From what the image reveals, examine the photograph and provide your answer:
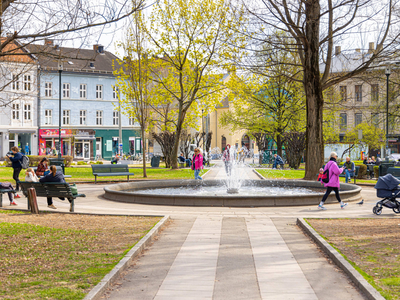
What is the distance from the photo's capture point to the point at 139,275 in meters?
6.54

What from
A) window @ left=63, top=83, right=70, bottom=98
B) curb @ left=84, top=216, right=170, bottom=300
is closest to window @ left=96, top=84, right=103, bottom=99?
window @ left=63, top=83, right=70, bottom=98

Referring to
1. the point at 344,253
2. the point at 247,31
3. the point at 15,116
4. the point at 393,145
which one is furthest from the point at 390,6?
the point at 393,145

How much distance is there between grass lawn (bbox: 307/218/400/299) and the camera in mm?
6089

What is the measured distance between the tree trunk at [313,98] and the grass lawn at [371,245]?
1027cm

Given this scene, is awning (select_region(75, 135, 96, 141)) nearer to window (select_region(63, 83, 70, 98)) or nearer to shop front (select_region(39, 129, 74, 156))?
shop front (select_region(39, 129, 74, 156))

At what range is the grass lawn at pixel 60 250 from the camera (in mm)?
5664

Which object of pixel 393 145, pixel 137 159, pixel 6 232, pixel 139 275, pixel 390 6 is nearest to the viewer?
pixel 139 275

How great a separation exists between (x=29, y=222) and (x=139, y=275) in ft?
17.2

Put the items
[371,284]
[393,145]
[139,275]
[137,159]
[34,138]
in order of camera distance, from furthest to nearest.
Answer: [393,145]
[34,138]
[137,159]
[139,275]
[371,284]

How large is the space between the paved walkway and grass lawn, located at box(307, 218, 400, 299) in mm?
374

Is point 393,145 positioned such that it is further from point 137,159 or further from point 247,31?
point 247,31

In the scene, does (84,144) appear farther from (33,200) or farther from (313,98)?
(33,200)

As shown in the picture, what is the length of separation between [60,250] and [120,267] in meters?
1.68

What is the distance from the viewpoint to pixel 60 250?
7750 mm
